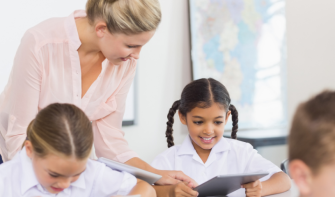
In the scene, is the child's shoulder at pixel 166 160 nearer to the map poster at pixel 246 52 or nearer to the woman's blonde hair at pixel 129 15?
the woman's blonde hair at pixel 129 15

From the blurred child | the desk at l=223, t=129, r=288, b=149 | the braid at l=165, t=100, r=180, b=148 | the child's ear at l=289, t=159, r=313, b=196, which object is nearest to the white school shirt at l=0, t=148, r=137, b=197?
the blurred child

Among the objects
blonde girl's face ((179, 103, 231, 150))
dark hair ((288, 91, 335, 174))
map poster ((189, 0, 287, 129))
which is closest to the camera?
dark hair ((288, 91, 335, 174))

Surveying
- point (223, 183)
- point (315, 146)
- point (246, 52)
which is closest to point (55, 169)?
point (223, 183)

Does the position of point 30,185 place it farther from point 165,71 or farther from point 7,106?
point 165,71

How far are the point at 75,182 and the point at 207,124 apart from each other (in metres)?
0.67

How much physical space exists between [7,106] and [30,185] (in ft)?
1.14

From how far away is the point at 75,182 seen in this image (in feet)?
3.63

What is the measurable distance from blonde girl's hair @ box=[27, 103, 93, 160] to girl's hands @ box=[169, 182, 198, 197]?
39 cm

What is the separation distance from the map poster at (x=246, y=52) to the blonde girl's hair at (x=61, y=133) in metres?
2.12

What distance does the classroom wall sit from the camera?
2953 mm

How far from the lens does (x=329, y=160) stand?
71 centimetres

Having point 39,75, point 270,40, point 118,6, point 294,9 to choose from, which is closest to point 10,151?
point 39,75

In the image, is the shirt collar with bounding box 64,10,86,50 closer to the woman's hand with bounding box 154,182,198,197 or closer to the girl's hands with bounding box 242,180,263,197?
the woman's hand with bounding box 154,182,198,197

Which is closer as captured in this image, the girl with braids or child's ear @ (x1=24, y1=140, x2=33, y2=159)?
child's ear @ (x1=24, y1=140, x2=33, y2=159)
